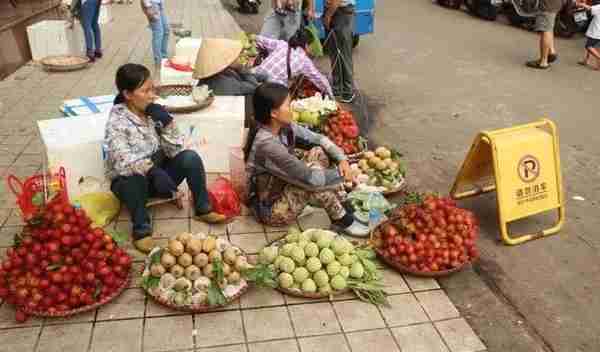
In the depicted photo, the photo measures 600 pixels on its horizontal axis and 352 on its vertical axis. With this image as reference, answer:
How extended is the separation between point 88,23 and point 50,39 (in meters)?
0.66

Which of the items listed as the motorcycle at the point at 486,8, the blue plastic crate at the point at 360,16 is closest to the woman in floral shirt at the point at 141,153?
the blue plastic crate at the point at 360,16

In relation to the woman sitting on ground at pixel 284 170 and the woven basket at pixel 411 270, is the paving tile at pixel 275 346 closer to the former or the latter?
the woven basket at pixel 411 270

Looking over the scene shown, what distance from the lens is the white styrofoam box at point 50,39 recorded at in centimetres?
769

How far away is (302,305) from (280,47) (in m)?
3.15

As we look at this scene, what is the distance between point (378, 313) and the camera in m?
3.04

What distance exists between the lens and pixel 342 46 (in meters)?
6.60

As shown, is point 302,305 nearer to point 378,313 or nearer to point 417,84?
point 378,313

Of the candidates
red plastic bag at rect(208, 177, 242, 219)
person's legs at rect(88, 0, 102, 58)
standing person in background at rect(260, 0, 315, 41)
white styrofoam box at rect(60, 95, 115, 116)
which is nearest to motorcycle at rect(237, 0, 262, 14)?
person's legs at rect(88, 0, 102, 58)

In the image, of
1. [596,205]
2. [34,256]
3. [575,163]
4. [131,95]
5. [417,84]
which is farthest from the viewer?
[417,84]

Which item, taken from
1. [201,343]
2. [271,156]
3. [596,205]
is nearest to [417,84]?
[596,205]

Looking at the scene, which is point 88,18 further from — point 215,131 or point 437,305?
point 437,305

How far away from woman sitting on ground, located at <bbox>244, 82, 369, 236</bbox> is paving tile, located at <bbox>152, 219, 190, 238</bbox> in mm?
528

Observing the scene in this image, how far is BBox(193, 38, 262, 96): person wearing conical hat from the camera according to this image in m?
4.61

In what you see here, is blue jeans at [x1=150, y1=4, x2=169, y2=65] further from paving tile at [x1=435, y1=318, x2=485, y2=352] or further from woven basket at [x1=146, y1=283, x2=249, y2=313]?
paving tile at [x1=435, y1=318, x2=485, y2=352]
